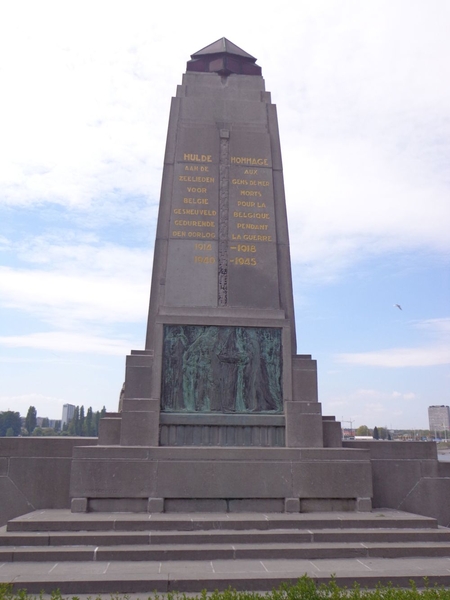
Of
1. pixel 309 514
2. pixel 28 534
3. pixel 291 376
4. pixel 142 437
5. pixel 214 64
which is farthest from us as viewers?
pixel 214 64

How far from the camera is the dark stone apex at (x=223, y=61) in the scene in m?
16.1

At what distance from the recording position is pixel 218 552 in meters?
8.77

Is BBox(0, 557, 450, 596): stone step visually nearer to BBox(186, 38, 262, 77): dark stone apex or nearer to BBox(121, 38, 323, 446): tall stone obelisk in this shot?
BBox(121, 38, 323, 446): tall stone obelisk

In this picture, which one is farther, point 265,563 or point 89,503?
point 89,503

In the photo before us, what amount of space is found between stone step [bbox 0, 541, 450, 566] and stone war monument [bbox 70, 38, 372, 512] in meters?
1.95

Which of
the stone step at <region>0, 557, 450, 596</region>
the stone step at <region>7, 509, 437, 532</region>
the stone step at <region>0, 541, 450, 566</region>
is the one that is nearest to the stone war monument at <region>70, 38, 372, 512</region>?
the stone step at <region>7, 509, 437, 532</region>

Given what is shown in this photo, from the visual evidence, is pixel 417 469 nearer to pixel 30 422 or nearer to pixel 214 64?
pixel 214 64

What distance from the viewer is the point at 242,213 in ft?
46.7

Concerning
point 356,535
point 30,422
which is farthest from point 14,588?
point 30,422

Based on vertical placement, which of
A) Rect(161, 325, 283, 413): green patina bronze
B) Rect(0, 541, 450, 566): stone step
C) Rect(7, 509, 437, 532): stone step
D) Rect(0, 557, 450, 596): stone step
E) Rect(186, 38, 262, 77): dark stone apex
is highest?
Rect(186, 38, 262, 77): dark stone apex

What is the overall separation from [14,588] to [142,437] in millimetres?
4715

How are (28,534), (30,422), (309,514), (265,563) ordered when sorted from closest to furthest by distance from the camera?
(265,563)
(28,534)
(309,514)
(30,422)

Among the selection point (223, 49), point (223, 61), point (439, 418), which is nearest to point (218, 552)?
point (223, 61)

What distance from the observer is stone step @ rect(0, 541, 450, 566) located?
28.1 feet
